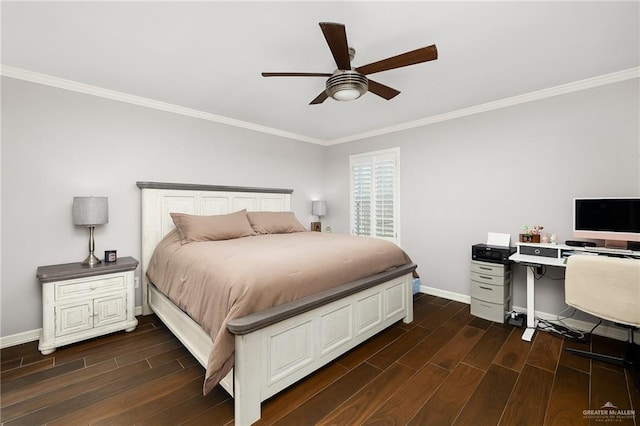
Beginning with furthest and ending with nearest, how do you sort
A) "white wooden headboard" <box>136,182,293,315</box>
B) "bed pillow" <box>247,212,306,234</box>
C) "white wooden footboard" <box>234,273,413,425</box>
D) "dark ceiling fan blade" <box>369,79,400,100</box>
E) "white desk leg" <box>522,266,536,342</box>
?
"bed pillow" <box>247,212,306,234</box>, "white wooden headboard" <box>136,182,293,315</box>, "white desk leg" <box>522,266,536,342</box>, "dark ceiling fan blade" <box>369,79,400,100</box>, "white wooden footboard" <box>234,273,413,425</box>

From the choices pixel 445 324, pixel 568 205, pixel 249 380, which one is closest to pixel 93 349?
pixel 249 380

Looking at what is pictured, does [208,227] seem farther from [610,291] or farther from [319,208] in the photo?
[610,291]

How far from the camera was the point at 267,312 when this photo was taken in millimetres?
1766

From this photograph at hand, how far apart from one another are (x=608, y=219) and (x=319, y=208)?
376cm

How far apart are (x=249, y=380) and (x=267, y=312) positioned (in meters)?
0.41

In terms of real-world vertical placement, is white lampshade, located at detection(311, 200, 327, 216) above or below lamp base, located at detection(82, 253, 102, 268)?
above

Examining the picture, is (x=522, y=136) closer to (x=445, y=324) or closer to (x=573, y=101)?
(x=573, y=101)

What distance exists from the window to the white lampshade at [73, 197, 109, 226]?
3.66 metres

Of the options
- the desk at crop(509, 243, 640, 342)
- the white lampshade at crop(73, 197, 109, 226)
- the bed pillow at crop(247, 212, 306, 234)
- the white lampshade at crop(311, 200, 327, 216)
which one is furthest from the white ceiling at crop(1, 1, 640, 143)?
the white lampshade at crop(311, 200, 327, 216)

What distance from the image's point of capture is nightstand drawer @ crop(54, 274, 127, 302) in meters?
2.50

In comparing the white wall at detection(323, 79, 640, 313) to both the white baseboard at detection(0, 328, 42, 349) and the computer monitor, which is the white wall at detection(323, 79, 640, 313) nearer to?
the computer monitor

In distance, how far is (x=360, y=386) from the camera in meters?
2.02

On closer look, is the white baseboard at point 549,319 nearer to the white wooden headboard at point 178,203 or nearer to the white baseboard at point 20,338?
the white baseboard at point 20,338

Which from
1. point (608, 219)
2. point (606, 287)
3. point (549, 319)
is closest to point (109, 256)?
point (606, 287)
